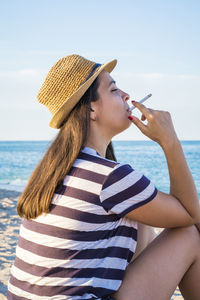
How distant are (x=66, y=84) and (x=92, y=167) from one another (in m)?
0.61

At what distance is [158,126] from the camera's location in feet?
6.22

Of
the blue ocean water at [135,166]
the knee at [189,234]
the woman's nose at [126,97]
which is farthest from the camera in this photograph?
the blue ocean water at [135,166]

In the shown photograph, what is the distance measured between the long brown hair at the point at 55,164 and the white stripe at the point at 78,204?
0.05 meters

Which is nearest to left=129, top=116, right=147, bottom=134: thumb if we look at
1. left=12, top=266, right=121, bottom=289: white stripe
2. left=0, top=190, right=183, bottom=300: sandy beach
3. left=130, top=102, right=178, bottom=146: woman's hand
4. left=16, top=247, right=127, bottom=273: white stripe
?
left=130, top=102, right=178, bottom=146: woman's hand

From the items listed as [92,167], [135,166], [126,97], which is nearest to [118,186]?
[92,167]

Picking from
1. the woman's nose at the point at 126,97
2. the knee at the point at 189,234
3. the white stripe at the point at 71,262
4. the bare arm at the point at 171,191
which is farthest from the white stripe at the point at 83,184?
the woman's nose at the point at 126,97

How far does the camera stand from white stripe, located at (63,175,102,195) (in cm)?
161

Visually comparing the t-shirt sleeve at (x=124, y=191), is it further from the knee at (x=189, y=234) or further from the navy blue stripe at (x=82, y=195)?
the knee at (x=189, y=234)

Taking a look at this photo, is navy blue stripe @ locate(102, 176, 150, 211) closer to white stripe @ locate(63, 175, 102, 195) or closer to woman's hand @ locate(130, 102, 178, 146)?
white stripe @ locate(63, 175, 102, 195)

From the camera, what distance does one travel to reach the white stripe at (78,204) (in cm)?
161

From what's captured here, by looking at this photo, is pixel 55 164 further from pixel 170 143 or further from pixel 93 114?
pixel 170 143

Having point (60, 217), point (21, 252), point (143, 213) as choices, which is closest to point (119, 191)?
point (143, 213)

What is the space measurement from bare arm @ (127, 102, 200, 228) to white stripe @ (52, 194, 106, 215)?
153 millimetres

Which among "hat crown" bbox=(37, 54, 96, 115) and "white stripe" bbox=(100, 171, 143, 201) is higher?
"hat crown" bbox=(37, 54, 96, 115)
